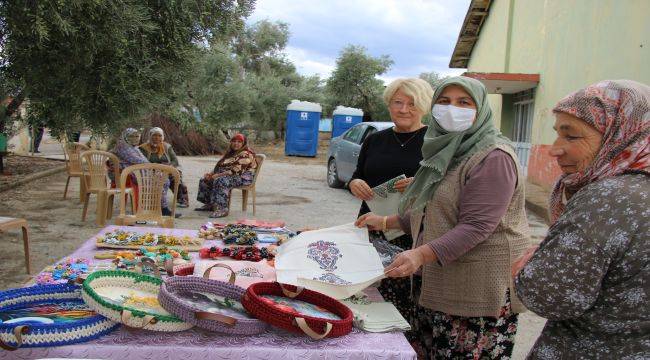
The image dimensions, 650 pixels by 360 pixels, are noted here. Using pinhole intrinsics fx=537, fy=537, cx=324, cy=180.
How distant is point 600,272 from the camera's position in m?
1.36

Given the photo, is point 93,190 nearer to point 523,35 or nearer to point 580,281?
point 580,281

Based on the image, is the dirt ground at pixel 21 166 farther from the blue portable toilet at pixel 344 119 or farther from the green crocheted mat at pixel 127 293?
the blue portable toilet at pixel 344 119

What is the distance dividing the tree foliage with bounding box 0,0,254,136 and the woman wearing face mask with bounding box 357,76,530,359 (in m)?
3.29

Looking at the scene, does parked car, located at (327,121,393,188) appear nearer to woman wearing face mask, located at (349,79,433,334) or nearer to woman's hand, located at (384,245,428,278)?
woman wearing face mask, located at (349,79,433,334)

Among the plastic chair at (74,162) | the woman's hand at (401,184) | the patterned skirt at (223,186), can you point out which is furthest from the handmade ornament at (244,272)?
the plastic chair at (74,162)

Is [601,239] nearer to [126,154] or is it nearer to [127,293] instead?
[127,293]

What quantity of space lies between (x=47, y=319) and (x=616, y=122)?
1.95 metres

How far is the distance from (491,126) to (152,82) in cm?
398

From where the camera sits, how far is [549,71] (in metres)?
11.9

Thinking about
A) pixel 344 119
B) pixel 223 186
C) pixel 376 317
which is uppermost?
pixel 344 119

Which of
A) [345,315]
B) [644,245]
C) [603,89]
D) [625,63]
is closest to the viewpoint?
[644,245]

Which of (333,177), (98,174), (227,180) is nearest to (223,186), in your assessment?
(227,180)

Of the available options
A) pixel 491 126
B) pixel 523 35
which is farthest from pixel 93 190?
pixel 523 35

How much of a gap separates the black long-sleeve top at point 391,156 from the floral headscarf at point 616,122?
1.49 meters
